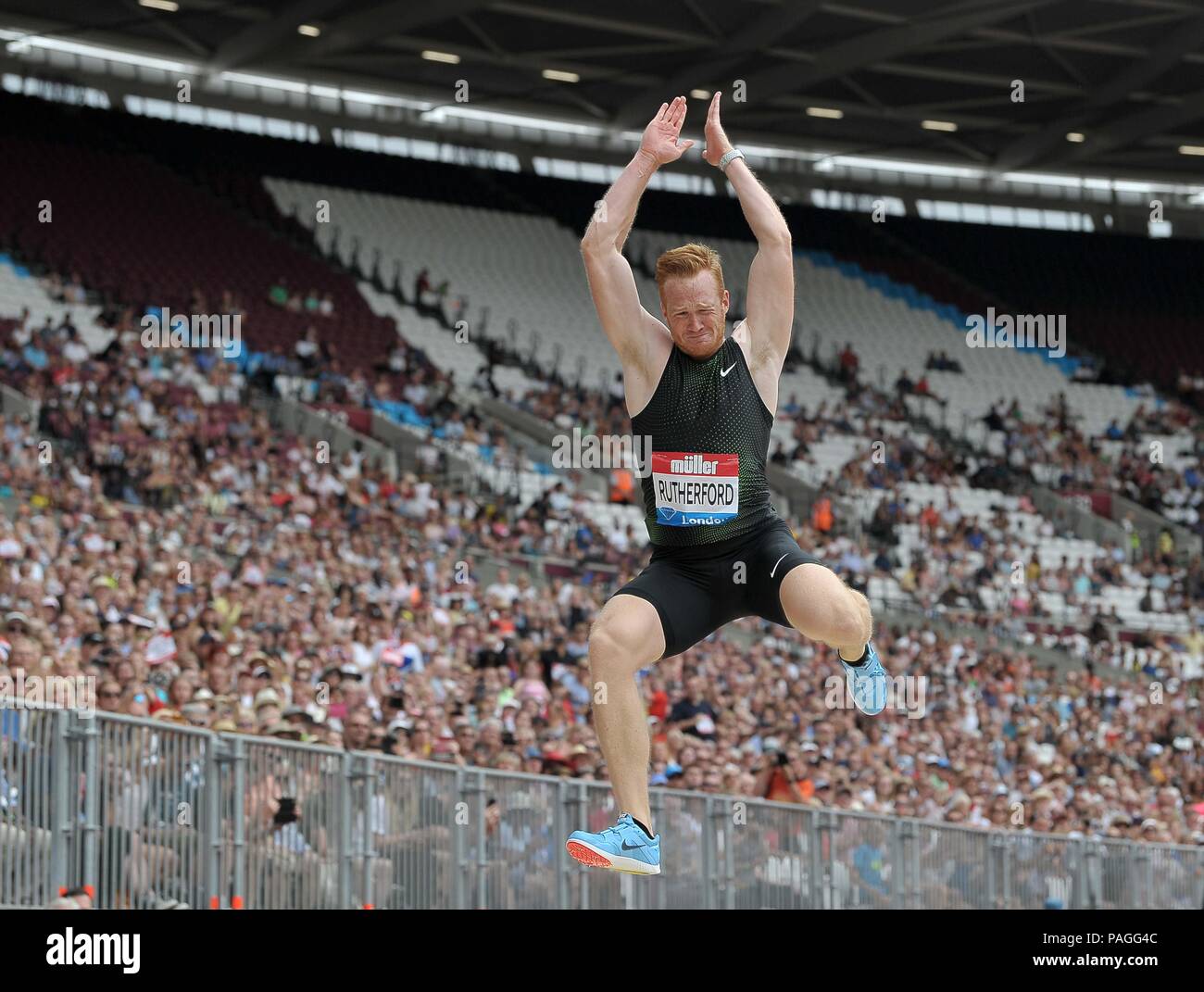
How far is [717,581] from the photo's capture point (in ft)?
20.3

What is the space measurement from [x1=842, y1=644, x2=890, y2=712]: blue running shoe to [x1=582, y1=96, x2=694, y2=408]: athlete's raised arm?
133cm

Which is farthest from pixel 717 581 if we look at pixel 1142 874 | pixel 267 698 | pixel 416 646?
pixel 416 646

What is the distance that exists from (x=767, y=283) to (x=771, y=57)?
72.3 ft

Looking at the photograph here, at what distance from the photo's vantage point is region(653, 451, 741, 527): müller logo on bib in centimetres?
607

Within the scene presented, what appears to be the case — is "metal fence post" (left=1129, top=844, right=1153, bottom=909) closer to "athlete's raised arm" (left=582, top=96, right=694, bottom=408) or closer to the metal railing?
the metal railing

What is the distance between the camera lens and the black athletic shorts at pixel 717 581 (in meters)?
6.05

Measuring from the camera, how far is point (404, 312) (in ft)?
94.2

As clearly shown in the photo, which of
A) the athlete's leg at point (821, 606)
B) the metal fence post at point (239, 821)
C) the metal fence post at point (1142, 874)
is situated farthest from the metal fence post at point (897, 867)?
the athlete's leg at point (821, 606)

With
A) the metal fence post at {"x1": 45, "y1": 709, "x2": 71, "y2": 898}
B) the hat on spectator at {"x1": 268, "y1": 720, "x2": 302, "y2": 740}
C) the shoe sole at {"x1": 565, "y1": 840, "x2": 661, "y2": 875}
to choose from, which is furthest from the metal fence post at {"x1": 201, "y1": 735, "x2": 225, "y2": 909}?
the shoe sole at {"x1": 565, "y1": 840, "x2": 661, "y2": 875}

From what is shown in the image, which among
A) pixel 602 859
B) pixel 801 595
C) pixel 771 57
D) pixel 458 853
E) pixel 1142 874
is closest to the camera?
pixel 602 859

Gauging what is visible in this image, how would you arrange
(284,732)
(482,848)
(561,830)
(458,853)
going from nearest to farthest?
(458,853), (482,848), (284,732), (561,830)

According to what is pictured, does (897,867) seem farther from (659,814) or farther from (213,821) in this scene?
(213,821)

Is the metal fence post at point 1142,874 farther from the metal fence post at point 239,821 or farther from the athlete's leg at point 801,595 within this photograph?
the athlete's leg at point 801,595

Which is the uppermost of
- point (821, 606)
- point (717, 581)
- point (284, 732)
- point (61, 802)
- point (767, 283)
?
point (767, 283)
